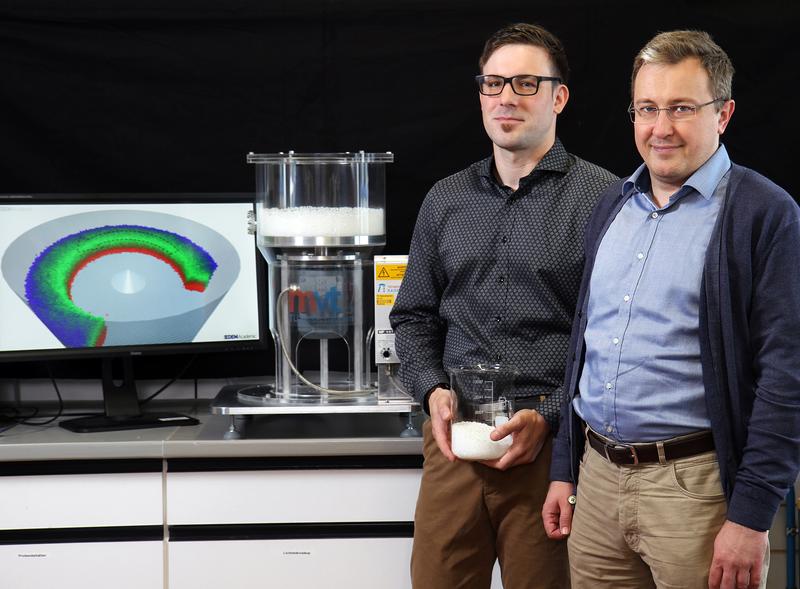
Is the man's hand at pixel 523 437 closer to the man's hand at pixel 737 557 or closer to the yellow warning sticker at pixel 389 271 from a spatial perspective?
the man's hand at pixel 737 557

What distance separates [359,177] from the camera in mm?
2639

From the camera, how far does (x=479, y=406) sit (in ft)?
6.83

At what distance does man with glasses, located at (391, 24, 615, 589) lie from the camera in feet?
6.91

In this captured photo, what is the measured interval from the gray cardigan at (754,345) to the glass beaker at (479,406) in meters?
0.50

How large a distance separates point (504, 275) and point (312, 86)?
47.3 inches

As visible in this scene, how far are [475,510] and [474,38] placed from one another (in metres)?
1.58

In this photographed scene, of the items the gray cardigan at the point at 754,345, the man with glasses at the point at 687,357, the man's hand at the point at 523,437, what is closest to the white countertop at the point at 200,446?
the man's hand at the point at 523,437

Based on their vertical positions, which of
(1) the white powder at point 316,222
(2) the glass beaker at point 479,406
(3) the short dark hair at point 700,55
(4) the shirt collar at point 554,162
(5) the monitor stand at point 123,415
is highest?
(3) the short dark hair at point 700,55

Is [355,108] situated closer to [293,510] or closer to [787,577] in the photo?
[293,510]

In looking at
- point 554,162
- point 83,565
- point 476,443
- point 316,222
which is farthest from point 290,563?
point 554,162

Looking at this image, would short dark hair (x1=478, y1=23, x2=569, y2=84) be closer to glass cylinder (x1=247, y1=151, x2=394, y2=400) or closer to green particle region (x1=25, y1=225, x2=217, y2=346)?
glass cylinder (x1=247, y1=151, x2=394, y2=400)

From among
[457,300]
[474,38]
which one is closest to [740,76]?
[474,38]

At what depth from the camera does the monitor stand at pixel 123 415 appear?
2.66 meters

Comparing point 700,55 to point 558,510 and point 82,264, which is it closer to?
point 558,510
